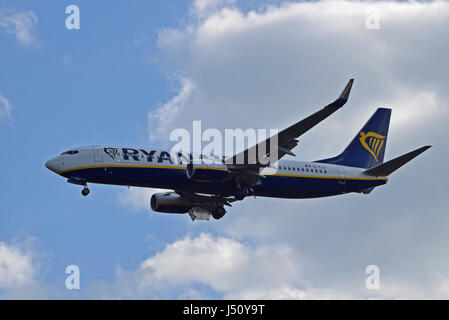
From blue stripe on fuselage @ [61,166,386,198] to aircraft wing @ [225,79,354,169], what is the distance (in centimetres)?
229

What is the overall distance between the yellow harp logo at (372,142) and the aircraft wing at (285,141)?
14.6 m

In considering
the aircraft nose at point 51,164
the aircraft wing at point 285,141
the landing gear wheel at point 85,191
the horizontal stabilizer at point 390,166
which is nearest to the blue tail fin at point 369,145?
the horizontal stabilizer at point 390,166

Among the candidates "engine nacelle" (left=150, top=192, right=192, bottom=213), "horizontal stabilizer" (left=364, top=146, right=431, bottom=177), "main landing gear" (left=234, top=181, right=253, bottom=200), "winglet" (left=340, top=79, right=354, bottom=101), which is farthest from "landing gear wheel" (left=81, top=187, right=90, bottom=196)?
"horizontal stabilizer" (left=364, top=146, right=431, bottom=177)

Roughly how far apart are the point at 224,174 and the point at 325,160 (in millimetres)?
12221

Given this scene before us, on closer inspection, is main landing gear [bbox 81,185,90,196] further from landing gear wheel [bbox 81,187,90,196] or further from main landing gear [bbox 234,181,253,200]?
main landing gear [bbox 234,181,253,200]
